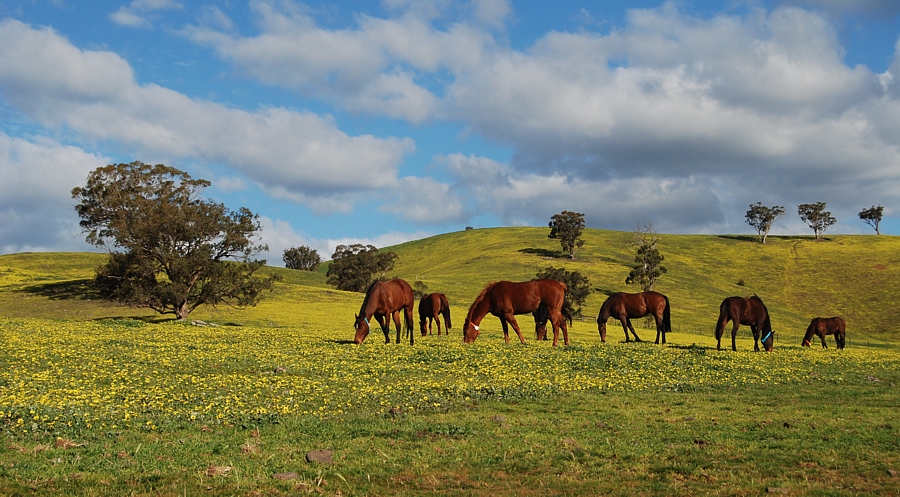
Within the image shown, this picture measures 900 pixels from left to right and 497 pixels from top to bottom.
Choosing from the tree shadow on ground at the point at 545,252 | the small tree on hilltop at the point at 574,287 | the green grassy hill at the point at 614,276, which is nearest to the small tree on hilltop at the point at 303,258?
the green grassy hill at the point at 614,276

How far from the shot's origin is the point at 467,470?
370 inches

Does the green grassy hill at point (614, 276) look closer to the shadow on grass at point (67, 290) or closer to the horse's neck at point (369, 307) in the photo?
the shadow on grass at point (67, 290)

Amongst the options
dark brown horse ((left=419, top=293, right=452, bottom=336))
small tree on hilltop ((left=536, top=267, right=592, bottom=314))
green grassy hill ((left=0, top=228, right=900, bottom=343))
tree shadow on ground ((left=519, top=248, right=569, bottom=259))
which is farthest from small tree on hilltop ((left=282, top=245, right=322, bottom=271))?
dark brown horse ((left=419, top=293, right=452, bottom=336))

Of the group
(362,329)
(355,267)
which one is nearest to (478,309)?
(362,329)

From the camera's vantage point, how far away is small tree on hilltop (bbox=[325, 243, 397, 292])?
10138 cm

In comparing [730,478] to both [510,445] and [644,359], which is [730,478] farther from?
[644,359]

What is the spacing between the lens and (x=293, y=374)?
18078mm

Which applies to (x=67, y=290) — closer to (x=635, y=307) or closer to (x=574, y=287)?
(x=574, y=287)

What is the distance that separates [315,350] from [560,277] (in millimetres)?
63527

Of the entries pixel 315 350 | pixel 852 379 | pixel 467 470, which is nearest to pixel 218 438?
pixel 467 470

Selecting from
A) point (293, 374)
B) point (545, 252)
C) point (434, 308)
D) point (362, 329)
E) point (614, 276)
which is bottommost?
point (293, 374)

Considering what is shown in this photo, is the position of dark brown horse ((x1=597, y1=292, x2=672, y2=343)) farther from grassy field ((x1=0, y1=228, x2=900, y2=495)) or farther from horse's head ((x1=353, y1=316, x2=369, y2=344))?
horse's head ((x1=353, y1=316, x2=369, y2=344))

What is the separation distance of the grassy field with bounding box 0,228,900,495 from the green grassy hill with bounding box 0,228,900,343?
27.9 m

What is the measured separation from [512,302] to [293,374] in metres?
13.1
